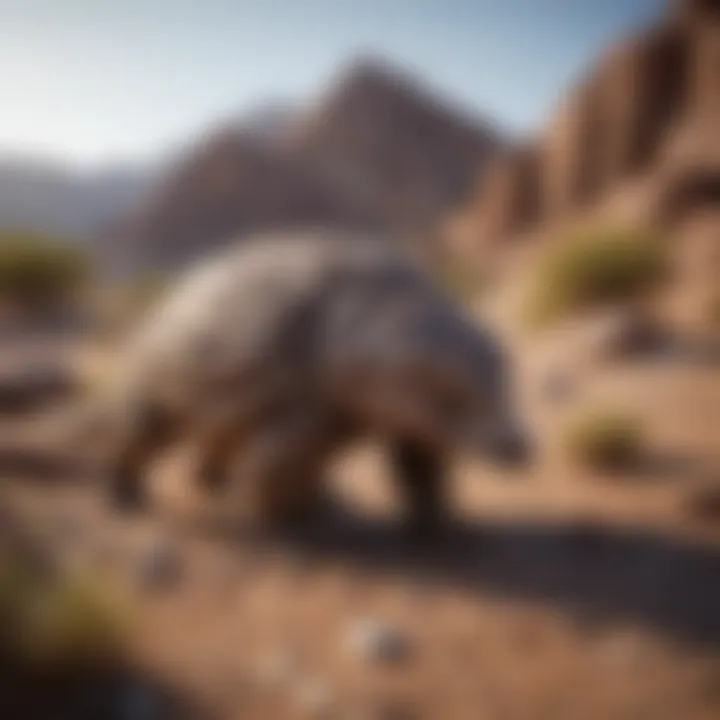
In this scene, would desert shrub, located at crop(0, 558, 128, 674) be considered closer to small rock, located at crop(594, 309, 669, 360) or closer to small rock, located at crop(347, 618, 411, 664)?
small rock, located at crop(347, 618, 411, 664)

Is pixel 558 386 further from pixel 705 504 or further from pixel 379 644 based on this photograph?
pixel 379 644

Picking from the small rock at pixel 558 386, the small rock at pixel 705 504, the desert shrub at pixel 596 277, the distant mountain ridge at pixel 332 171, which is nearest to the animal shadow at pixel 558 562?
the small rock at pixel 705 504

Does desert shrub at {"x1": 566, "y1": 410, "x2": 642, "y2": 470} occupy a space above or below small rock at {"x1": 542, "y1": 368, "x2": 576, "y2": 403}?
below

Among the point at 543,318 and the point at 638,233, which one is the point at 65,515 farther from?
the point at 638,233

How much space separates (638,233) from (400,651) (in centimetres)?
1251

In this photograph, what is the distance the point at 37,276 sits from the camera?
11.6 meters

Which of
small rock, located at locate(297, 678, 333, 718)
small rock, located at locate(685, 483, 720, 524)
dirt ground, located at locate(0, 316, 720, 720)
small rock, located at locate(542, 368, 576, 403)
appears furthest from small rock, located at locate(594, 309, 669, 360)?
small rock, located at locate(297, 678, 333, 718)

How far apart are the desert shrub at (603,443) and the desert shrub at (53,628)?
12.4ft

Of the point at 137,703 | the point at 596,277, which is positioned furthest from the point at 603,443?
the point at 596,277

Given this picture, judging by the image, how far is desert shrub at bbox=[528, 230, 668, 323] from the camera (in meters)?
11.5

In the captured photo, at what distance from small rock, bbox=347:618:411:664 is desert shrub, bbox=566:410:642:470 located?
293cm

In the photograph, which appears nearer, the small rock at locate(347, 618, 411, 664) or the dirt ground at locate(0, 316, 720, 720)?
the dirt ground at locate(0, 316, 720, 720)

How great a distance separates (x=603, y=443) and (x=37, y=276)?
31.9 ft

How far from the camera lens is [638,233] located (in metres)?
13.5
